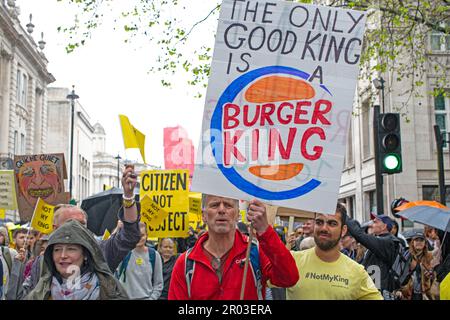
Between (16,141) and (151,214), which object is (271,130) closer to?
(151,214)

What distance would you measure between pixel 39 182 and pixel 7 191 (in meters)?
1.20

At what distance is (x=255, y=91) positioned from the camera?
12.2ft

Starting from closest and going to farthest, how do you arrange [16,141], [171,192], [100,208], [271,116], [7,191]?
1. [271,116]
2. [171,192]
3. [7,191]
4. [100,208]
5. [16,141]

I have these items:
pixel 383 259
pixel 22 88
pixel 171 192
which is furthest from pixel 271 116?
pixel 22 88

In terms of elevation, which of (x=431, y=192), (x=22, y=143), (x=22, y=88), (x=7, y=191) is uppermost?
(x=22, y=88)

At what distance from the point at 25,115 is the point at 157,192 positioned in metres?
43.8

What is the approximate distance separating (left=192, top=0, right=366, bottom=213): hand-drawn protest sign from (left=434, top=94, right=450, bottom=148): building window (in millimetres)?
24579

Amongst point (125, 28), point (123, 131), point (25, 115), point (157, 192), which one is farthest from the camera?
point (25, 115)

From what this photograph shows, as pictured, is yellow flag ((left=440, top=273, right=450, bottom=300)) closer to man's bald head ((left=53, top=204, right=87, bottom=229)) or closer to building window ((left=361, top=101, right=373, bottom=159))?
man's bald head ((left=53, top=204, right=87, bottom=229))

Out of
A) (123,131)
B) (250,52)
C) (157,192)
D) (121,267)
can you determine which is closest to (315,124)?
(250,52)

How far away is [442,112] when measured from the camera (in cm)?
2689

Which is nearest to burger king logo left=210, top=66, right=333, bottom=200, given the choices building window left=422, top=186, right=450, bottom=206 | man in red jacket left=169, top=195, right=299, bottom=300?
man in red jacket left=169, top=195, right=299, bottom=300

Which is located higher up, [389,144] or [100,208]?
[389,144]

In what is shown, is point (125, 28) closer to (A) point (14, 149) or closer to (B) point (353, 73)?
(B) point (353, 73)
